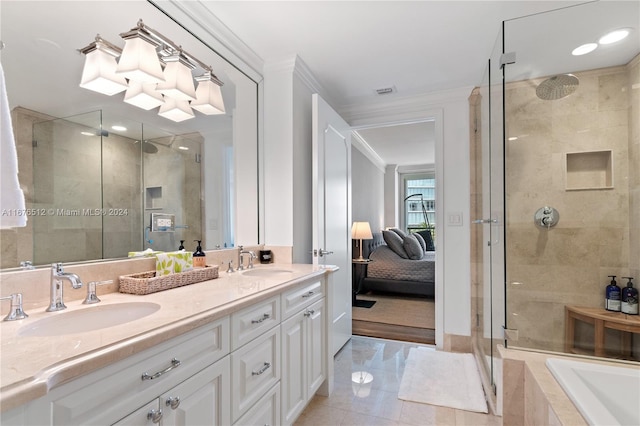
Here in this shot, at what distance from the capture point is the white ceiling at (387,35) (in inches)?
69.7

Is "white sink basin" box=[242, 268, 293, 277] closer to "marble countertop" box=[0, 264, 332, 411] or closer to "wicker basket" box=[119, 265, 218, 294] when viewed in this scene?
"wicker basket" box=[119, 265, 218, 294]

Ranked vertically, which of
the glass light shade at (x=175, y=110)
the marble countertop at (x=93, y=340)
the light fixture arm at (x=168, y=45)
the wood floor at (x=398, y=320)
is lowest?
the wood floor at (x=398, y=320)

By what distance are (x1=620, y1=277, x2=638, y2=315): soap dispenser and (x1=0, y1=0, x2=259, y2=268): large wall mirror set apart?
8.61ft

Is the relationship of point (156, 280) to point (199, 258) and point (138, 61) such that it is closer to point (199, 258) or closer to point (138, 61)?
point (199, 258)

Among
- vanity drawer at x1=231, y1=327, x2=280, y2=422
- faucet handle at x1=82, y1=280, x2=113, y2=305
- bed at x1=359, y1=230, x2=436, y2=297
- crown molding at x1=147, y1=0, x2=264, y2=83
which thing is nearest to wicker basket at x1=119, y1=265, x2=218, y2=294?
→ faucet handle at x1=82, y1=280, x2=113, y2=305

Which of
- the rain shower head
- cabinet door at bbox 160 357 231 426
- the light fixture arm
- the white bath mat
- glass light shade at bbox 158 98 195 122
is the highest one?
the rain shower head

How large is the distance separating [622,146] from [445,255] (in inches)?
56.7

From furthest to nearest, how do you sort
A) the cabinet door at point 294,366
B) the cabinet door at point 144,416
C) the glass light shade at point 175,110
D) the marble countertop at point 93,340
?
1. the glass light shade at point 175,110
2. the cabinet door at point 294,366
3. the cabinet door at point 144,416
4. the marble countertop at point 93,340

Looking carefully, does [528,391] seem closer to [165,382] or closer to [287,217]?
[165,382]

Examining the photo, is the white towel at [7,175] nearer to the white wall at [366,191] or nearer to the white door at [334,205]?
the white door at [334,205]

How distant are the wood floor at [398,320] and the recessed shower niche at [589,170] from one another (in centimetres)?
179

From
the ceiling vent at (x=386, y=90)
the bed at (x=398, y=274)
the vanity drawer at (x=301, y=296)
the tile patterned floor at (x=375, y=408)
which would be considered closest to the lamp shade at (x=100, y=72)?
the vanity drawer at (x=301, y=296)

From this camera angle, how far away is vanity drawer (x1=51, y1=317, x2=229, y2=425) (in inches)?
26.4

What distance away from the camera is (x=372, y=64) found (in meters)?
2.42
